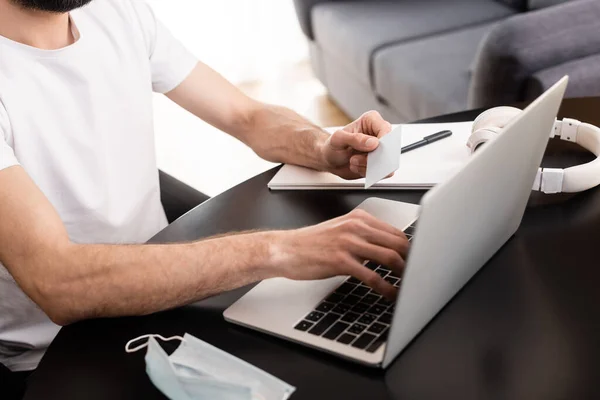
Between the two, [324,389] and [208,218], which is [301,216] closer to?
[208,218]

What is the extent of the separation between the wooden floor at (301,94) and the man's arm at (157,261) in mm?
2293

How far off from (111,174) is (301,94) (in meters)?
2.32

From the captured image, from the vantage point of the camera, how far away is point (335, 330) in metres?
0.89

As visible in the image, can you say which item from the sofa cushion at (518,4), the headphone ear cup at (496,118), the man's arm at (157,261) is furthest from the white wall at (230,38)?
the man's arm at (157,261)

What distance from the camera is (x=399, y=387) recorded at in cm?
82

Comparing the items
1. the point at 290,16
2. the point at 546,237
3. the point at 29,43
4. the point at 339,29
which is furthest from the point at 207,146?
the point at 546,237

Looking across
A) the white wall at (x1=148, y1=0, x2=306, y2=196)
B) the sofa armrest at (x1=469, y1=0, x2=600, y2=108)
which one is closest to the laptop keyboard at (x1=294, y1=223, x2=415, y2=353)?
the sofa armrest at (x1=469, y1=0, x2=600, y2=108)

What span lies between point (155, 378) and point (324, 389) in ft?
0.60

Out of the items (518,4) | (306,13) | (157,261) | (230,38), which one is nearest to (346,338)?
(157,261)

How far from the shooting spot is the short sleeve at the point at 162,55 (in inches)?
59.9

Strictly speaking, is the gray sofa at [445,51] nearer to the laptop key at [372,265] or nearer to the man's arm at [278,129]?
the man's arm at [278,129]

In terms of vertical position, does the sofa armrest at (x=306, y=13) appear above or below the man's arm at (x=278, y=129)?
below

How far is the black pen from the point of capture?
4.33ft

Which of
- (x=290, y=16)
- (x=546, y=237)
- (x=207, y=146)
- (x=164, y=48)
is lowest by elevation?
(x=207, y=146)
